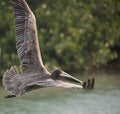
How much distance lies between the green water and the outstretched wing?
2.24 meters

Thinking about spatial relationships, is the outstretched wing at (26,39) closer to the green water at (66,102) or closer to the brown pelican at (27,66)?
the brown pelican at (27,66)

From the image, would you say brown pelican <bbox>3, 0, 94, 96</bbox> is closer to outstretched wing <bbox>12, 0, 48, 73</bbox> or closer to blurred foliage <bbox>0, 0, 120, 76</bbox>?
outstretched wing <bbox>12, 0, 48, 73</bbox>

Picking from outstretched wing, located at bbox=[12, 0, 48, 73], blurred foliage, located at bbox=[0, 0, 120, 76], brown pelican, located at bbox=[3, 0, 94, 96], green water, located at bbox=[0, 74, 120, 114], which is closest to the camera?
brown pelican, located at bbox=[3, 0, 94, 96]

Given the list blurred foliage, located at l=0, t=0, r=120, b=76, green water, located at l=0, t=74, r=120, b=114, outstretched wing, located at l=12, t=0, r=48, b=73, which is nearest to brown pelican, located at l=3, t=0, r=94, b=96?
outstretched wing, located at l=12, t=0, r=48, b=73

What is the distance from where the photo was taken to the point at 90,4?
61.6ft

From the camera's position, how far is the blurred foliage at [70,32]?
54.9 feet

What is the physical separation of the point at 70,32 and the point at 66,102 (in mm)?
3959

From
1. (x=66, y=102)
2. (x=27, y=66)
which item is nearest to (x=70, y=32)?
(x=66, y=102)

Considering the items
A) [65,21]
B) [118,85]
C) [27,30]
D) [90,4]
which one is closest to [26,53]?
[27,30]

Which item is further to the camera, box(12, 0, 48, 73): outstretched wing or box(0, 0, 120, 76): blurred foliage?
box(0, 0, 120, 76): blurred foliage

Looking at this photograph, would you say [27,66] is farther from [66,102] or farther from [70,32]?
[70,32]

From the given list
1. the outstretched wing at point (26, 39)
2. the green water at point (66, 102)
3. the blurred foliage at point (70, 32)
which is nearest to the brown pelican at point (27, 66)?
the outstretched wing at point (26, 39)

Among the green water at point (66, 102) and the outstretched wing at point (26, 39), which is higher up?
the outstretched wing at point (26, 39)

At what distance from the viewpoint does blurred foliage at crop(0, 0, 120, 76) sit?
16.7 metres
